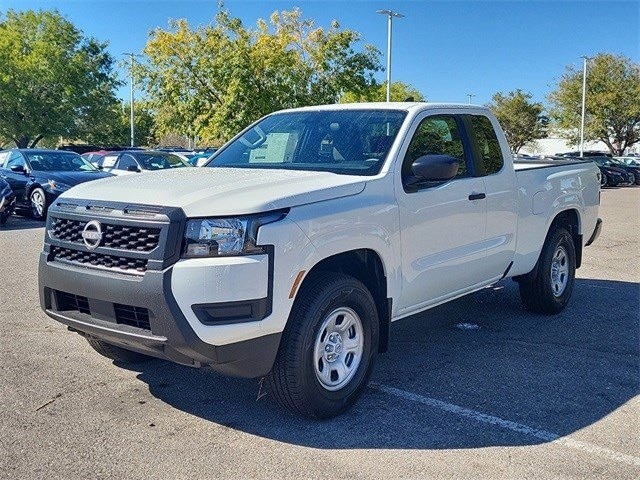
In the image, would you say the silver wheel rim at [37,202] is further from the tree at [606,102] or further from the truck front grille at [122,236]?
the tree at [606,102]

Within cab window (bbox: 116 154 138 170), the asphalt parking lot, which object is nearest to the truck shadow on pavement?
the asphalt parking lot

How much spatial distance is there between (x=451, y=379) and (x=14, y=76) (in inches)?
1506

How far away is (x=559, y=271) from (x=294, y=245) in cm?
407

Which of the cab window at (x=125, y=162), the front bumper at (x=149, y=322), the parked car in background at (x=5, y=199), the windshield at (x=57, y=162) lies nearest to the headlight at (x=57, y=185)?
the windshield at (x=57, y=162)

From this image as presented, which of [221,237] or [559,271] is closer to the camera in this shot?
[221,237]

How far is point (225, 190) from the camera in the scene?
12.4 ft

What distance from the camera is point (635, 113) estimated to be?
45594 mm

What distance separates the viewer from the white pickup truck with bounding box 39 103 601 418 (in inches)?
139

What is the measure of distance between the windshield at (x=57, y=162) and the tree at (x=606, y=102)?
4008 cm

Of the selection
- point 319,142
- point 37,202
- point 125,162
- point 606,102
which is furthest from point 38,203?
point 606,102

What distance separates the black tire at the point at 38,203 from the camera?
1411 cm

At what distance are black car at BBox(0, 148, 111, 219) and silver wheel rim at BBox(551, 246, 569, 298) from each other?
9.80m

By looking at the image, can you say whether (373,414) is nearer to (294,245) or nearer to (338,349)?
(338,349)

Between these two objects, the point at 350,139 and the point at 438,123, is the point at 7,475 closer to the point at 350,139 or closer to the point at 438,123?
the point at 350,139
